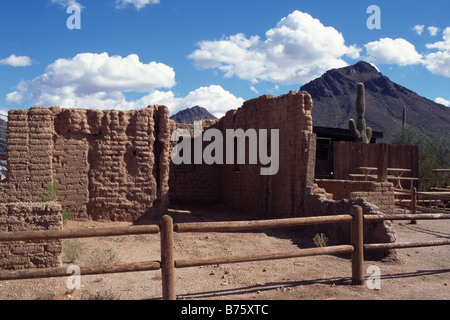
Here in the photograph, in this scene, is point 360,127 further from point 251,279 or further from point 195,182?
point 251,279

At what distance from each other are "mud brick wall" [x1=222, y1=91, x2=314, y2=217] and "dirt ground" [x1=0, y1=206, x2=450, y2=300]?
2.09 metres

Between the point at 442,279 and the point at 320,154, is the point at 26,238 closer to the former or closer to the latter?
the point at 442,279

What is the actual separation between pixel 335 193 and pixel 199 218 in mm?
3981

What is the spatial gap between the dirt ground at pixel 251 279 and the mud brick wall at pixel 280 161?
82.1 inches

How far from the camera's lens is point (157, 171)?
10.8 metres

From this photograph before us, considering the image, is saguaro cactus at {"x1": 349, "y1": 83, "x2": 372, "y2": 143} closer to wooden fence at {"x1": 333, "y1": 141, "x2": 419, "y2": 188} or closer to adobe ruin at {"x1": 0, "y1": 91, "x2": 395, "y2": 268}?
wooden fence at {"x1": 333, "y1": 141, "x2": 419, "y2": 188}

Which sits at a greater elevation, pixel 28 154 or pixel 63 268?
pixel 28 154

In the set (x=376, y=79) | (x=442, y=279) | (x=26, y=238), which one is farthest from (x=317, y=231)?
(x=376, y=79)

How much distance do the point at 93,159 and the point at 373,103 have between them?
54.8 meters

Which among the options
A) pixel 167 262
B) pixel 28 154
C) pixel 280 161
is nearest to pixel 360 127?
pixel 280 161

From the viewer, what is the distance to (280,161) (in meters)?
11.0

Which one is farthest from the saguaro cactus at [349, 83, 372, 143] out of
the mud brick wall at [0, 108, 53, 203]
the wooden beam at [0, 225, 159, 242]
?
the wooden beam at [0, 225, 159, 242]

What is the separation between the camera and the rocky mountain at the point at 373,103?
53.0 metres
